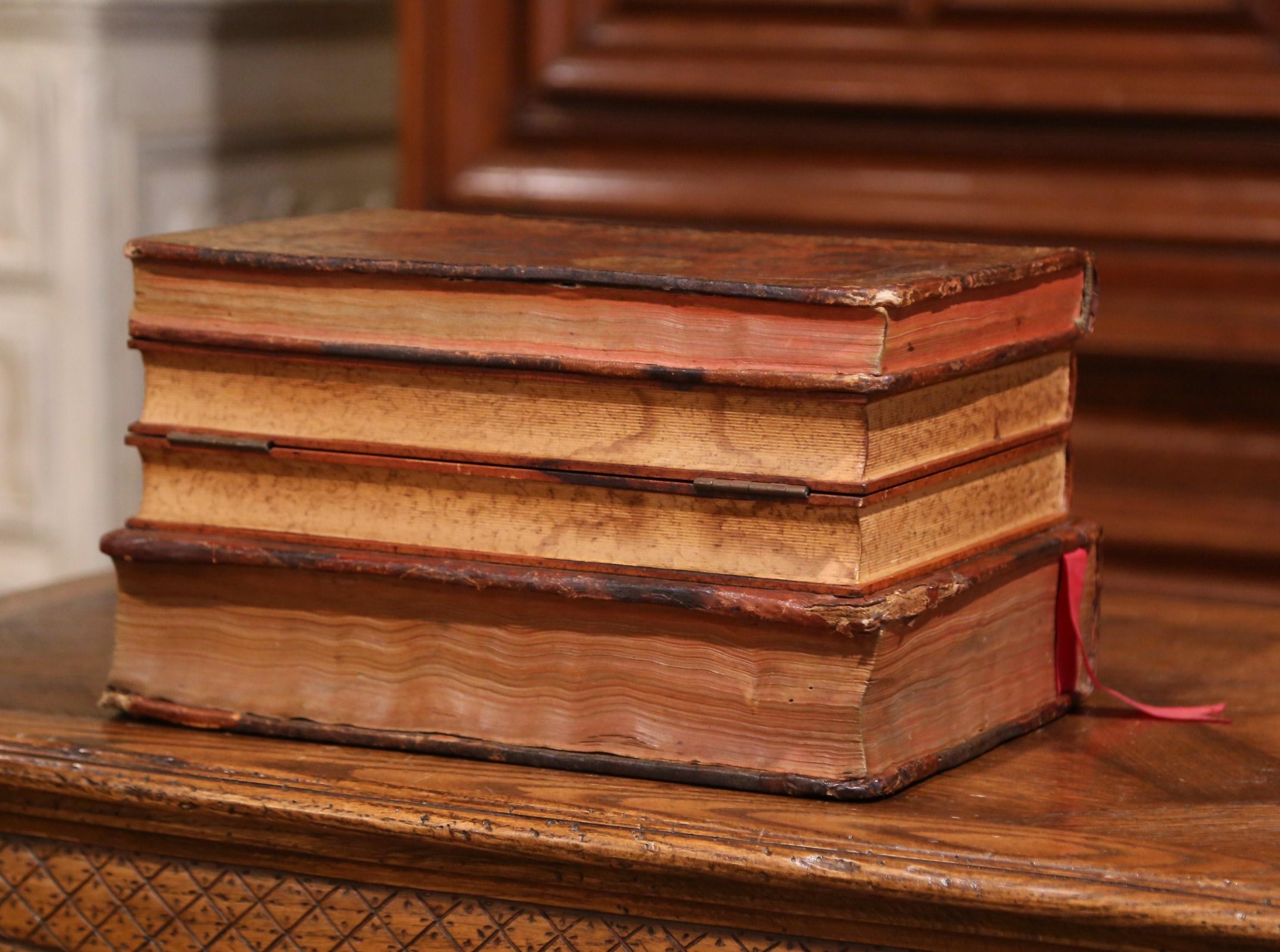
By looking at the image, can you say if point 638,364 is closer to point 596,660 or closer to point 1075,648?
point 596,660

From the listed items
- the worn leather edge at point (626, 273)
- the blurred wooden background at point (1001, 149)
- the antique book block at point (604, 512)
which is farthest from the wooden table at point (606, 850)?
the blurred wooden background at point (1001, 149)

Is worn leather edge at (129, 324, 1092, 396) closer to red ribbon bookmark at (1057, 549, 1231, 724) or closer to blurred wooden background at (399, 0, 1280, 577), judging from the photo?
red ribbon bookmark at (1057, 549, 1231, 724)

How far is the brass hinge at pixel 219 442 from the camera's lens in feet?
2.74

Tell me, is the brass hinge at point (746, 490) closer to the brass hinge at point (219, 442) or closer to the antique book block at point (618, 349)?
the antique book block at point (618, 349)

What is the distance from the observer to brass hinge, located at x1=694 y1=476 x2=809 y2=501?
742 millimetres

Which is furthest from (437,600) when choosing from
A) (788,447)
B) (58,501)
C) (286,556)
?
(58,501)

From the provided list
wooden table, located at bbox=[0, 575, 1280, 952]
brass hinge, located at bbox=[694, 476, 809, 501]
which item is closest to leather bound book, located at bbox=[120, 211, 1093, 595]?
brass hinge, located at bbox=[694, 476, 809, 501]

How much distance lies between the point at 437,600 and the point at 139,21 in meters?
1.21

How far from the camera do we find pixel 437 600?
821mm

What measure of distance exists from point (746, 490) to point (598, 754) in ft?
0.50

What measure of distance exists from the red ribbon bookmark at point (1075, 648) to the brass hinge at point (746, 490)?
0.71 feet

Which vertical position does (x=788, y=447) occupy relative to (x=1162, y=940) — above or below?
above

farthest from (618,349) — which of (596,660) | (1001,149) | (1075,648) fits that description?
(1001,149)

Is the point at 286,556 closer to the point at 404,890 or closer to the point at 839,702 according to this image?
the point at 404,890
